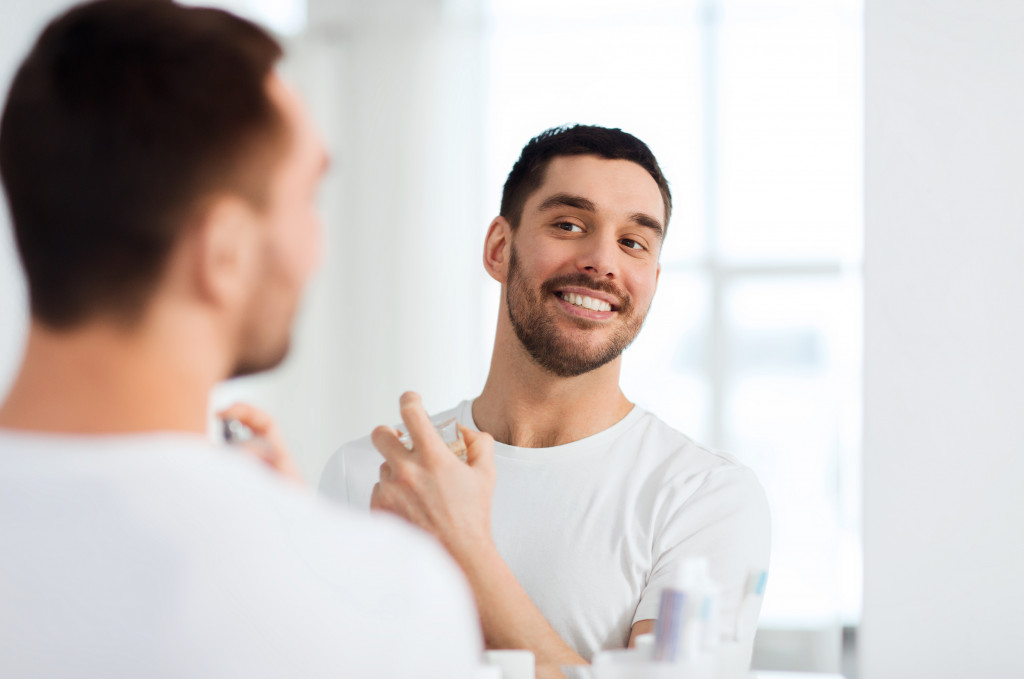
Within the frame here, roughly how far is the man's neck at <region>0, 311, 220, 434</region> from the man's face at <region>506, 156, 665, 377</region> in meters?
0.88

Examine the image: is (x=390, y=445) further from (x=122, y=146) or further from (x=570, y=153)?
(x=570, y=153)

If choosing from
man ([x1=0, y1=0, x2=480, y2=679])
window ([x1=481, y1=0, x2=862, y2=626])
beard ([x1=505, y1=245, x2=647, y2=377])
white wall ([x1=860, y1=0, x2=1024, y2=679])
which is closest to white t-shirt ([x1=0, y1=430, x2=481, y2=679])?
man ([x1=0, y1=0, x2=480, y2=679])

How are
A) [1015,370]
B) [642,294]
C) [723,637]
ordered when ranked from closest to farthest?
[723,637]
[642,294]
[1015,370]

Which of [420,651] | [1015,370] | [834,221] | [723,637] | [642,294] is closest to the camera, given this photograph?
[420,651]

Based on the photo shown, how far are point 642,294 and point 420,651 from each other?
0.96 metres

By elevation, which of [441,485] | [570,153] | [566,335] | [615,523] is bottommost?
[615,523]

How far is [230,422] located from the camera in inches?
30.1

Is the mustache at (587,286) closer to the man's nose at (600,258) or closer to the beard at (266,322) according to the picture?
the man's nose at (600,258)

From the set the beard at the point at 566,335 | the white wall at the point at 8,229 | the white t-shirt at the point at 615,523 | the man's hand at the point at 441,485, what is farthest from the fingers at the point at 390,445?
the white wall at the point at 8,229

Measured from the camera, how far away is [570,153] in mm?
1413

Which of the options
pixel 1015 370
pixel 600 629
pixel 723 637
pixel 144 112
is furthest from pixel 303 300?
pixel 1015 370

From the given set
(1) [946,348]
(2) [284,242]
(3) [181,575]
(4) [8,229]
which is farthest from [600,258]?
(4) [8,229]

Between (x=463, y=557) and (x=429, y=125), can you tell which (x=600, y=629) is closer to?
(x=463, y=557)

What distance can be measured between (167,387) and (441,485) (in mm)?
440
